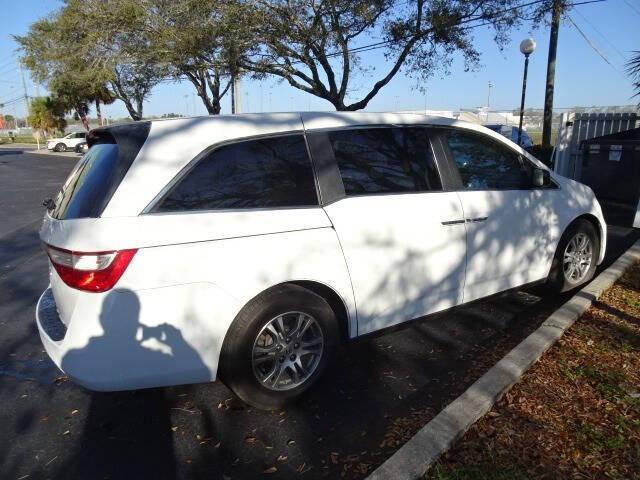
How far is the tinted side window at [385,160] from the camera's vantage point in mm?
3232

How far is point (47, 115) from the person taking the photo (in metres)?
49.3

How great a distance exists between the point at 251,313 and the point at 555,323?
2.34 meters

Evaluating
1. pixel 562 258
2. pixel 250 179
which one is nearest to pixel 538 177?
pixel 562 258

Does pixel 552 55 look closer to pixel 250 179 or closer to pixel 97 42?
pixel 250 179

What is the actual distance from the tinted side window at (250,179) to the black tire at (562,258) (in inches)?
102

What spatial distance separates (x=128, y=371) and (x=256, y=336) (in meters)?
0.68

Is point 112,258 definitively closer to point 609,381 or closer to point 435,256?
point 435,256

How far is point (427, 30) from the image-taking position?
12.7 metres

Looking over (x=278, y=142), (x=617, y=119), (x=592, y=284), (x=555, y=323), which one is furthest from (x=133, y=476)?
(x=617, y=119)

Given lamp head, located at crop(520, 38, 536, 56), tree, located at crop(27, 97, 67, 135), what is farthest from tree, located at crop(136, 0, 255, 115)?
tree, located at crop(27, 97, 67, 135)

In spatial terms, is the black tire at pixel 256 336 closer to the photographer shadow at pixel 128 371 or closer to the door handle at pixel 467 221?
the photographer shadow at pixel 128 371

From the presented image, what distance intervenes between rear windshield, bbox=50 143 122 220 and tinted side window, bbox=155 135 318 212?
12.5 inches

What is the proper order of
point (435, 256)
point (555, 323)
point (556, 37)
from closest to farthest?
point (435, 256) → point (555, 323) → point (556, 37)

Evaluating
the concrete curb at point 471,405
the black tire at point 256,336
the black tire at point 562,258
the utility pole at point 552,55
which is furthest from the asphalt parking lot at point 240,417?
the utility pole at point 552,55
